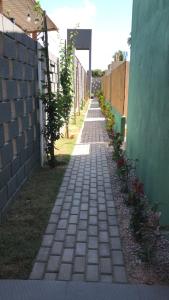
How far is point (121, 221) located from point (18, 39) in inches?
119

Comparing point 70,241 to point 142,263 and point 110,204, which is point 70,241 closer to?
point 142,263

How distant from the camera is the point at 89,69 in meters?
35.6

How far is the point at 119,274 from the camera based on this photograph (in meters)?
2.79

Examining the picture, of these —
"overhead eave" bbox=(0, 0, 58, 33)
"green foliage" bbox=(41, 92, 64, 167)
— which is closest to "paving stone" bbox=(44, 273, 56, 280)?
"green foliage" bbox=(41, 92, 64, 167)

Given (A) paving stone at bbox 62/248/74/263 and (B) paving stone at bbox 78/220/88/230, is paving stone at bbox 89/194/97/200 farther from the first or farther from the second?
(A) paving stone at bbox 62/248/74/263

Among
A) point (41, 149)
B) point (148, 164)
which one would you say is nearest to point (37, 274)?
point (148, 164)

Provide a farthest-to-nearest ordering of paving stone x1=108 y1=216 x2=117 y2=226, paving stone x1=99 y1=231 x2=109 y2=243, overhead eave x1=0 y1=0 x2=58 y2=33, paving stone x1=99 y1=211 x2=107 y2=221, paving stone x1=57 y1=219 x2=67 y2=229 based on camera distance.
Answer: overhead eave x1=0 y1=0 x2=58 y2=33, paving stone x1=99 y1=211 x2=107 y2=221, paving stone x1=108 y1=216 x2=117 y2=226, paving stone x1=57 y1=219 x2=67 y2=229, paving stone x1=99 y1=231 x2=109 y2=243

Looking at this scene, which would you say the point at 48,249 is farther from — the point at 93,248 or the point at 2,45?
the point at 2,45

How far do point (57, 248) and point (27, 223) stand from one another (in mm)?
727

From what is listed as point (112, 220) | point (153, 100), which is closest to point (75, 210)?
point (112, 220)

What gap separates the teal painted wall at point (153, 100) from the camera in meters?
3.47

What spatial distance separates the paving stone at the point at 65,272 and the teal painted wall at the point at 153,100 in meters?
1.19

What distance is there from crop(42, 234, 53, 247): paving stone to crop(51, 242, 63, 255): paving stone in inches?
2.5

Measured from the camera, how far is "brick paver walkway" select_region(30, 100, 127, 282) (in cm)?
282
